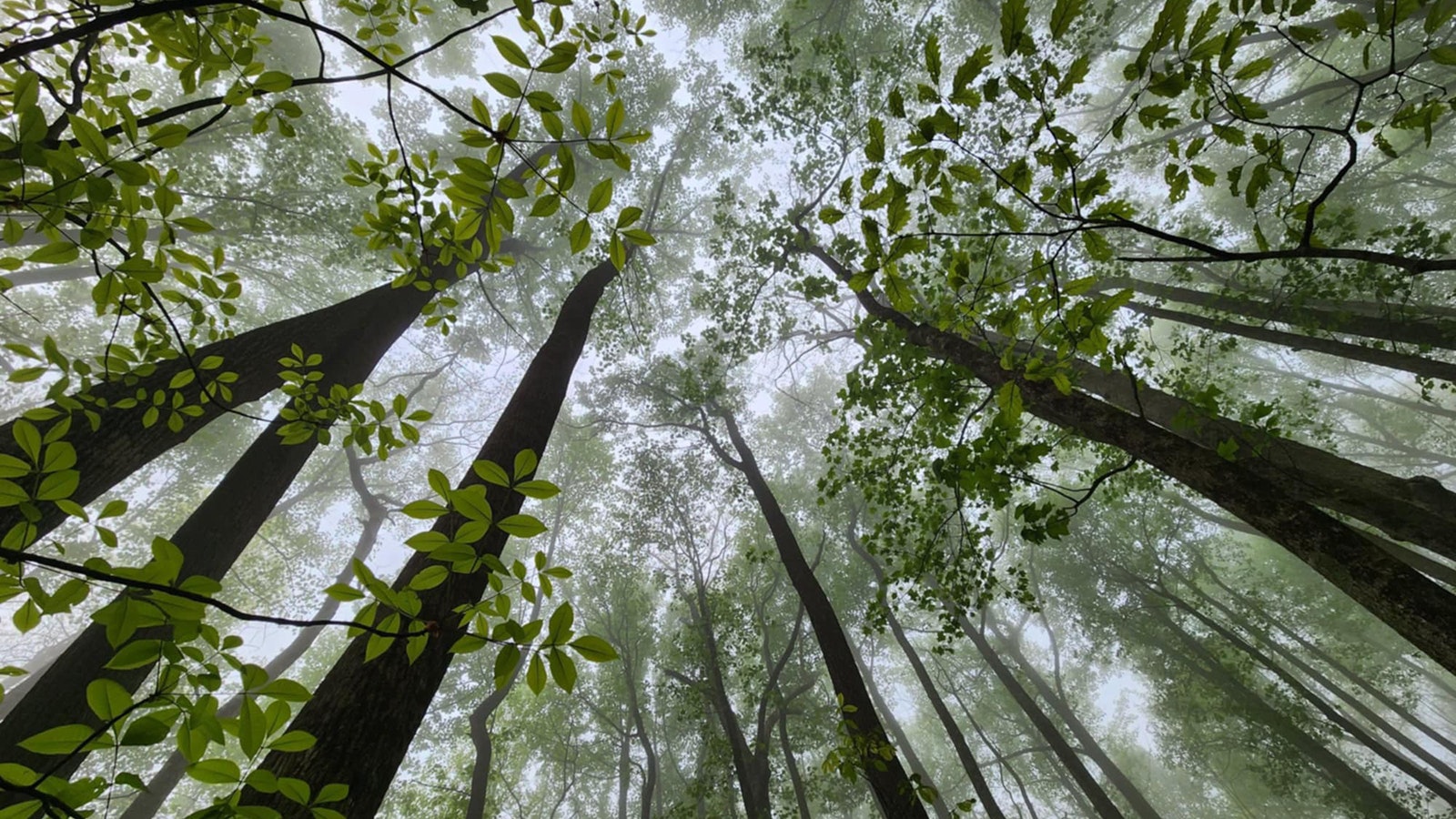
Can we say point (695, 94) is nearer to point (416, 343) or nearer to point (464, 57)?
point (464, 57)

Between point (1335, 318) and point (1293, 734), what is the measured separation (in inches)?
385

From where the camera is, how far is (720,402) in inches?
425

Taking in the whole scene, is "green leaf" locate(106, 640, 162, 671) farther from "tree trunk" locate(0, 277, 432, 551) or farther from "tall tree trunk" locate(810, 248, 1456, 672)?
"tall tree trunk" locate(810, 248, 1456, 672)

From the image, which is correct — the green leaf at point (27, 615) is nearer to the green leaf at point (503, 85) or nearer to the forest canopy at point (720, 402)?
the forest canopy at point (720, 402)

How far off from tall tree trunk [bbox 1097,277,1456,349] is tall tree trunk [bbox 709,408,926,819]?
4.07 m

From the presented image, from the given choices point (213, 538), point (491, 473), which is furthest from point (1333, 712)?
point (213, 538)

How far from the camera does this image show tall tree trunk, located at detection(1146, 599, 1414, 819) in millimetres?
10164

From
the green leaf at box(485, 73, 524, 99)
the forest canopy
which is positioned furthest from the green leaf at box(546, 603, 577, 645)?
the green leaf at box(485, 73, 524, 99)

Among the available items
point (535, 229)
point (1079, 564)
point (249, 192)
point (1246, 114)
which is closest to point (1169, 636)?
point (1079, 564)

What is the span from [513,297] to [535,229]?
6.77ft

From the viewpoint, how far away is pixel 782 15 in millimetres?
11758

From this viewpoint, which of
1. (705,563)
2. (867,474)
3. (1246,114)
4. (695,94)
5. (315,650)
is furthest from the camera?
(315,650)

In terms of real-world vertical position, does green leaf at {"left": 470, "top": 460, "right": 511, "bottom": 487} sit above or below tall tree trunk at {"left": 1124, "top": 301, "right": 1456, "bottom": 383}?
below

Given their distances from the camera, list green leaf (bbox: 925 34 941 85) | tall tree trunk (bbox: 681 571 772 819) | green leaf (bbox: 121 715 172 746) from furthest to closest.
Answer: tall tree trunk (bbox: 681 571 772 819), green leaf (bbox: 925 34 941 85), green leaf (bbox: 121 715 172 746)
